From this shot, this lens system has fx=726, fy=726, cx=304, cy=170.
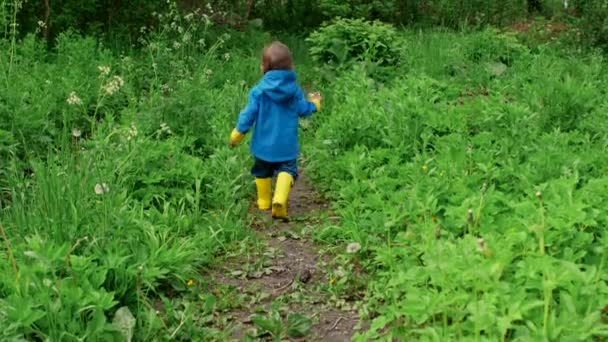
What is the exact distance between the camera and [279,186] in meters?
5.00

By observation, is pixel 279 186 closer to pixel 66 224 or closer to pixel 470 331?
pixel 66 224

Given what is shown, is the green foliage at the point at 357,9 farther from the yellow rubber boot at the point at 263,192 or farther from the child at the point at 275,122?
the yellow rubber boot at the point at 263,192

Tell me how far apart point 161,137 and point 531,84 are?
3.79 meters

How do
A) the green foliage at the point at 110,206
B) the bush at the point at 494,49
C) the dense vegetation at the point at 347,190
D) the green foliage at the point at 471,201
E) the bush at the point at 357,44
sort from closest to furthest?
the green foliage at the point at 471,201 → the dense vegetation at the point at 347,190 → the green foliage at the point at 110,206 → the bush at the point at 357,44 → the bush at the point at 494,49

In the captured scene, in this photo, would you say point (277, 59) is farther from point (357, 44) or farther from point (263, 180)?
point (357, 44)

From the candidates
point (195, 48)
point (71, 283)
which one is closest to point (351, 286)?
point (71, 283)

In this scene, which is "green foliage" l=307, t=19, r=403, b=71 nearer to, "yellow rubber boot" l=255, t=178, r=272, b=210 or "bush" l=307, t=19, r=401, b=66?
"bush" l=307, t=19, r=401, b=66

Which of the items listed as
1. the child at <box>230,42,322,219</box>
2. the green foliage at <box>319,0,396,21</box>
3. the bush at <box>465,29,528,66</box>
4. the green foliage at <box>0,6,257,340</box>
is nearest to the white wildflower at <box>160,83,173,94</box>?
the green foliage at <box>0,6,257,340</box>

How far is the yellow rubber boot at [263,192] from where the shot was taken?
5.22 metres

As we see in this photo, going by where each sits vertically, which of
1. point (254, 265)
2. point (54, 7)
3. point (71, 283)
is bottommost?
point (254, 265)

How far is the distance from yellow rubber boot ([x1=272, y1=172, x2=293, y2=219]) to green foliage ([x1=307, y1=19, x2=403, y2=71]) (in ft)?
12.0

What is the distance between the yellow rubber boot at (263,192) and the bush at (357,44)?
355 cm

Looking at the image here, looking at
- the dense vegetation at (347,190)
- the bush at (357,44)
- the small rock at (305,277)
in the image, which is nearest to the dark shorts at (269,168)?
the dense vegetation at (347,190)

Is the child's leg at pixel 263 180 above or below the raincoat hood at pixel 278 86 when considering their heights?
below
